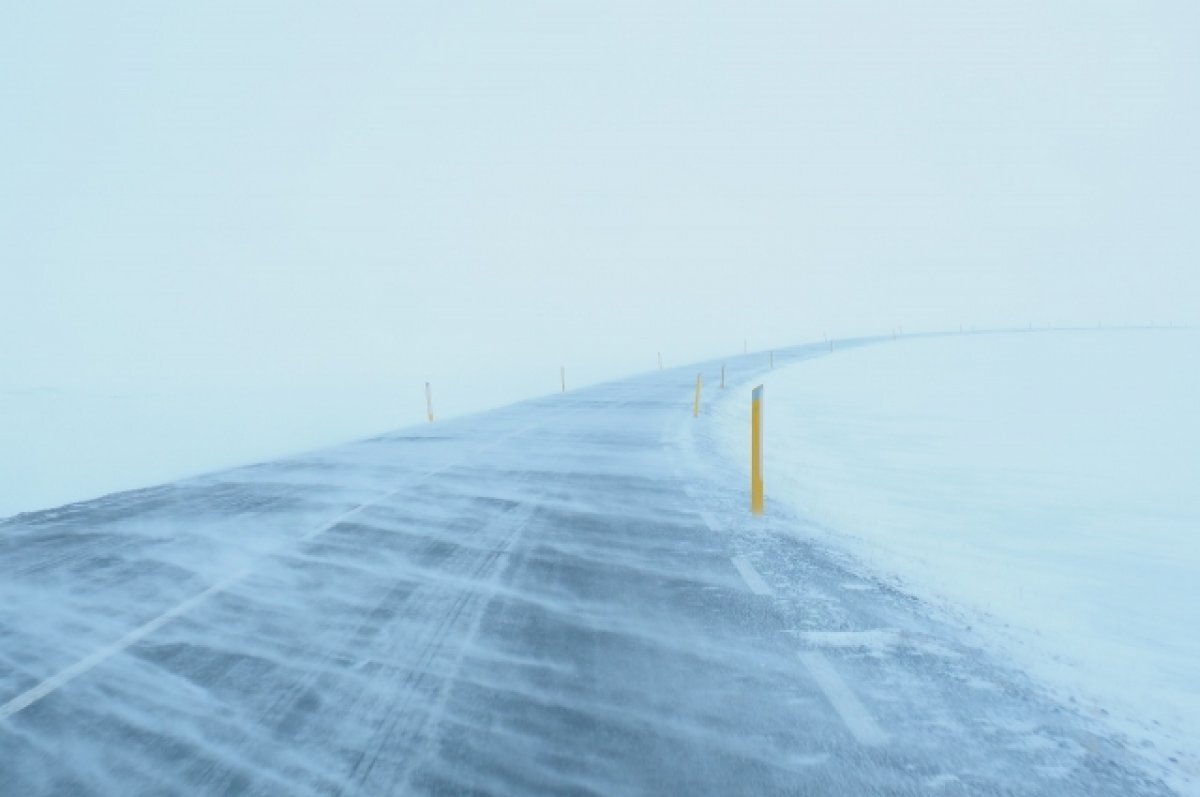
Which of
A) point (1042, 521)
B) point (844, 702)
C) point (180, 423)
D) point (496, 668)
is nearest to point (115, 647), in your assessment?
point (496, 668)

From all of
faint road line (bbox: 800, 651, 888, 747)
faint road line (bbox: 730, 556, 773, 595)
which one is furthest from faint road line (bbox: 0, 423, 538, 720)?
faint road line (bbox: 800, 651, 888, 747)

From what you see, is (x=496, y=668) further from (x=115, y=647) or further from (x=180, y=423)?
(x=180, y=423)

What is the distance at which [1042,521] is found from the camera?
954cm

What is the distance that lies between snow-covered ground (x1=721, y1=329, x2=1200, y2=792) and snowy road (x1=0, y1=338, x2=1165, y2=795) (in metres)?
0.58

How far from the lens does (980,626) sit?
16.9 feet

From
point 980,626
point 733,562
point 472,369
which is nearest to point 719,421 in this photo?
point 733,562

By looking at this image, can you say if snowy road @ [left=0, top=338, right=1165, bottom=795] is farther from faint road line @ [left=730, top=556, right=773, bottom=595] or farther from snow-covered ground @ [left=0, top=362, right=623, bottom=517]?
snow-covered ground @ [left=0, top=362, right=623, bottom=517]

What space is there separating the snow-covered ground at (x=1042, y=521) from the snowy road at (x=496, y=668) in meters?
0.58

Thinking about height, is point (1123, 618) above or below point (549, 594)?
below

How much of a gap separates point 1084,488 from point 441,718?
11799mm

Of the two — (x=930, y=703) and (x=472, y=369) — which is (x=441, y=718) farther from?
(x=472, y=369)

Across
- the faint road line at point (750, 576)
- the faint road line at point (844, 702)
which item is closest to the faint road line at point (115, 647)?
the faint road line at point (750, 576)

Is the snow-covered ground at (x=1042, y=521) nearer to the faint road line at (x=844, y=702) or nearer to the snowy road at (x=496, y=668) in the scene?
the snowy road at (x=496, y=668)

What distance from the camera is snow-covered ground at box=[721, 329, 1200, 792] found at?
461cm
